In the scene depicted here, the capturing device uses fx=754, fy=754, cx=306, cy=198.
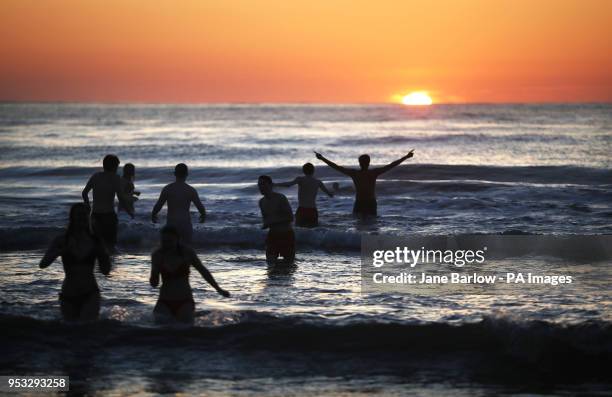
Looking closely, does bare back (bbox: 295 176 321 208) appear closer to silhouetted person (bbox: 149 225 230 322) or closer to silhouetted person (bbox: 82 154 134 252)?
silhouetted person (bbox: 82 154 134 252)

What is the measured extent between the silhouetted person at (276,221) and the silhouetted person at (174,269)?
3.51m

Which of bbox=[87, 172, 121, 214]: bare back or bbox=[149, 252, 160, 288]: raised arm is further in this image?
bbox=[87, 172, 121, 214]: bare back

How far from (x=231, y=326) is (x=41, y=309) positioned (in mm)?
2536

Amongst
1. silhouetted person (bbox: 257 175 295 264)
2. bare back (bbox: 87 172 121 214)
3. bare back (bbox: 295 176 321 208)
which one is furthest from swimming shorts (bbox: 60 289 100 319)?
bare back (bbox: 295 176 321 208)

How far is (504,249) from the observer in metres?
14.2

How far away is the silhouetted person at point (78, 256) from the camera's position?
24.8ft

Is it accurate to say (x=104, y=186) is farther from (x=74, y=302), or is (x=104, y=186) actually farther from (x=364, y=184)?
(x=364, y=184)

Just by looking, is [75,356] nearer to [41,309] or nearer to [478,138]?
[41,309]

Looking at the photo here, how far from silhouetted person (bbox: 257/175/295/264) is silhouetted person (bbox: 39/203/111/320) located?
380 cm

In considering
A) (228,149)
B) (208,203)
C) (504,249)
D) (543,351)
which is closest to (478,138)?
(228,149)

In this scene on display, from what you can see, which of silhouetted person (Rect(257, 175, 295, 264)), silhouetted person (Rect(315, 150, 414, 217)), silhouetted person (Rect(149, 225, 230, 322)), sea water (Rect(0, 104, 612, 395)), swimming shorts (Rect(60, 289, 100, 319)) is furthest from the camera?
silhouetted person (Rect(315, 150, 414, 217))

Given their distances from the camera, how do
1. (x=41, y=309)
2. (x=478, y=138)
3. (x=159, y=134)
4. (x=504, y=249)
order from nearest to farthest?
(x=41, y=309) → (x=504, y=249) → (x=478, y=138) → (x=159, y=134)

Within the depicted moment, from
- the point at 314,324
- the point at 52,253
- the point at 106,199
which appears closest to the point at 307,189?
the point at 106,199

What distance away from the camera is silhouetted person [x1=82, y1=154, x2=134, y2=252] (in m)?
12.3
